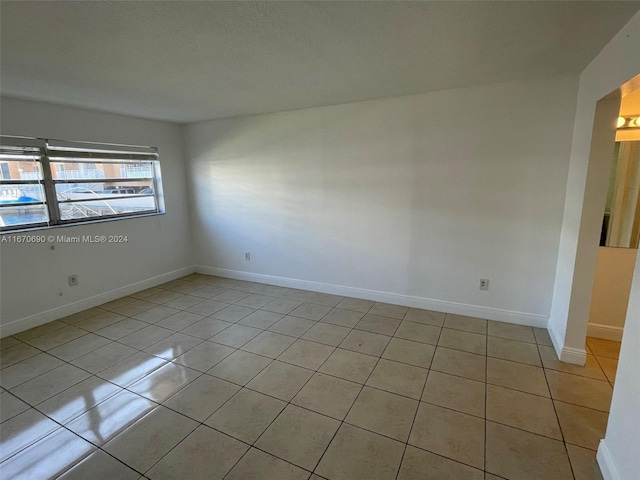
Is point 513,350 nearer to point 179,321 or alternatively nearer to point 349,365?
point 349,365

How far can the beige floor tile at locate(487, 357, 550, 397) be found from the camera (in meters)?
2.13

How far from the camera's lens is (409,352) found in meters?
2.58

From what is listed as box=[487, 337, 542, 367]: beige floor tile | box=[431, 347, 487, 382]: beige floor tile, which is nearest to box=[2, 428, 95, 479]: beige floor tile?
box=[431, 347, 487, 382]: beige floor tile

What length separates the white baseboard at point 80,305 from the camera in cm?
300

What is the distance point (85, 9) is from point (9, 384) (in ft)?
8.40

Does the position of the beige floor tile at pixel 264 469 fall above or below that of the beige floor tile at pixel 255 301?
below

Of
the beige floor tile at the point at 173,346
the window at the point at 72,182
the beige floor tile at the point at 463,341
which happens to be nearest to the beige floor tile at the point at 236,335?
the beige floor tile at the point at 173,346

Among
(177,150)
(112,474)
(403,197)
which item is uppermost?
(177,150)

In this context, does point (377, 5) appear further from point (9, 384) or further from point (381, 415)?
point (9, 384)

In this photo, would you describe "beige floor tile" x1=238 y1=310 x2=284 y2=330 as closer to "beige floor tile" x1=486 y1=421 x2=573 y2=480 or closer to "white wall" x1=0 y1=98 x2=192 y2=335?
"white wall" x1=0 y1=98 x2=192 y2=335

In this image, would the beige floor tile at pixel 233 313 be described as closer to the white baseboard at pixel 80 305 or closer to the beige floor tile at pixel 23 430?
the white baseboard at pixel 80 305

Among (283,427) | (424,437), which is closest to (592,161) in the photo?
(424,437)

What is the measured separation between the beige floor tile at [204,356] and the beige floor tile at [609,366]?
2.88 meters

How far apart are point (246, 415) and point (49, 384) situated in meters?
1.55
